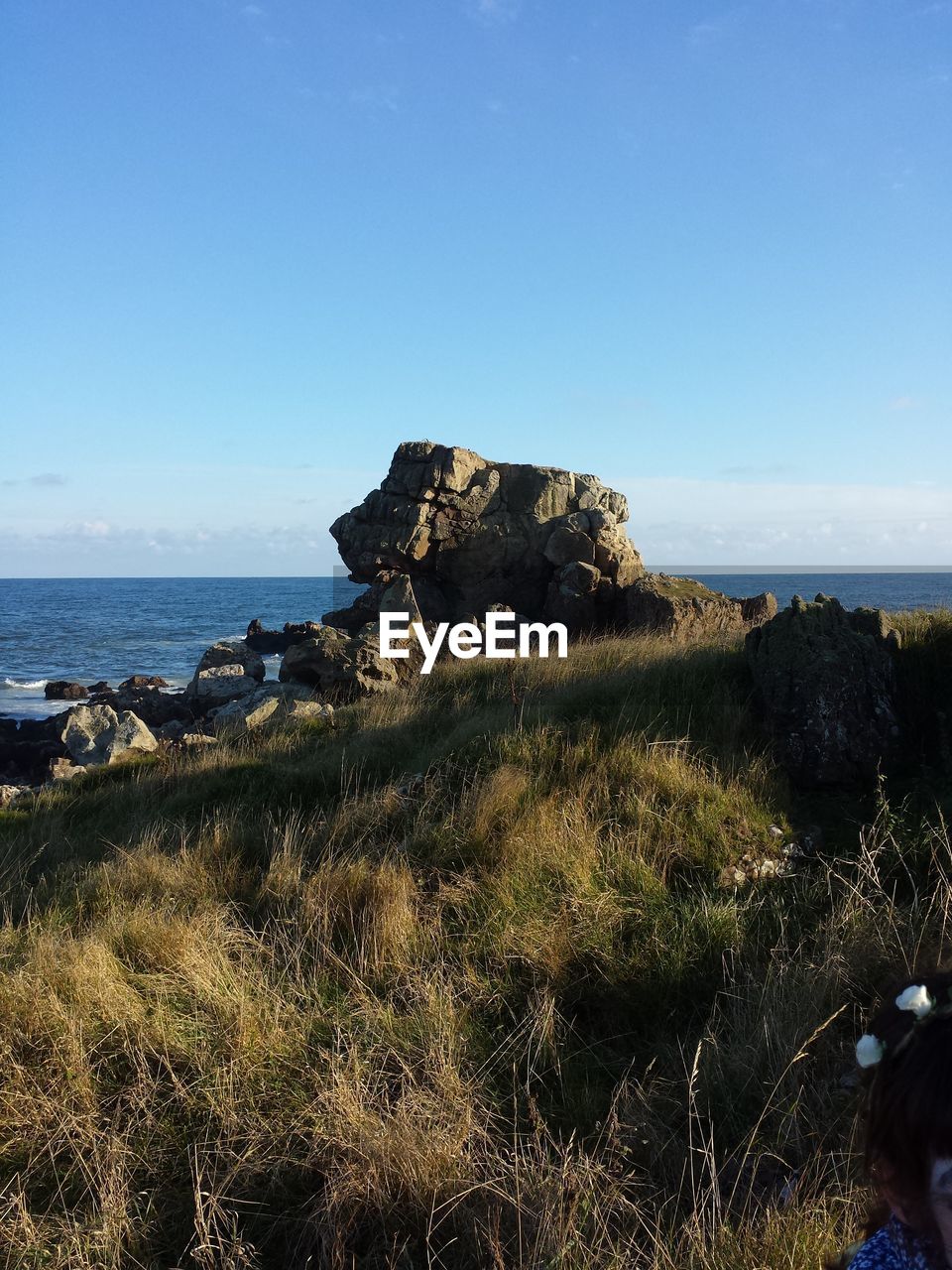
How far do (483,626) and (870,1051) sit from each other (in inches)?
874

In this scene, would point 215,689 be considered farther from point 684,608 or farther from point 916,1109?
point 916,1109

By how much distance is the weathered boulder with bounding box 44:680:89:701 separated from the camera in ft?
116

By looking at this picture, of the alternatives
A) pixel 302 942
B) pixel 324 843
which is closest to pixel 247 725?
pixel 324 843

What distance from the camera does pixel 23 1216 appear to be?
10.5 ft

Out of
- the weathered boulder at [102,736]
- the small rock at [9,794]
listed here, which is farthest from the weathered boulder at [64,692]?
the small rock at [9,794]

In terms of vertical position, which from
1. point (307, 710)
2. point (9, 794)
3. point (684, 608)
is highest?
point (684, 608)

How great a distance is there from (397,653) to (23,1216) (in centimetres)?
1390

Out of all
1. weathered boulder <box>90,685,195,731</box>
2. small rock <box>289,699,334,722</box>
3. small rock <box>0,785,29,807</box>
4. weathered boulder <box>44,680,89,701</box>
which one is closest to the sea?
weathered boulder <box>44,680,89,701</box>

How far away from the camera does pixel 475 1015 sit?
464 centimetres

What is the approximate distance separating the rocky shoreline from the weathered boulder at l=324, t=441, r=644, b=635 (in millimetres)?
60

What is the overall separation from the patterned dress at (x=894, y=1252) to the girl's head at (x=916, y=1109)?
0.09 metres

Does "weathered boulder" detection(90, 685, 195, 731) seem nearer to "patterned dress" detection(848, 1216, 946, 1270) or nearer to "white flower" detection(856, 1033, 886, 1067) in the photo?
"patterned dress" detection(848, 1216, 946, 1270)

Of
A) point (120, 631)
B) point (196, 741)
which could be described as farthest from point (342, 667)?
point (120, 631)

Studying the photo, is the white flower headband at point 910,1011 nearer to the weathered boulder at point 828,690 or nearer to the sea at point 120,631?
the weathered boulder at point 828,690
